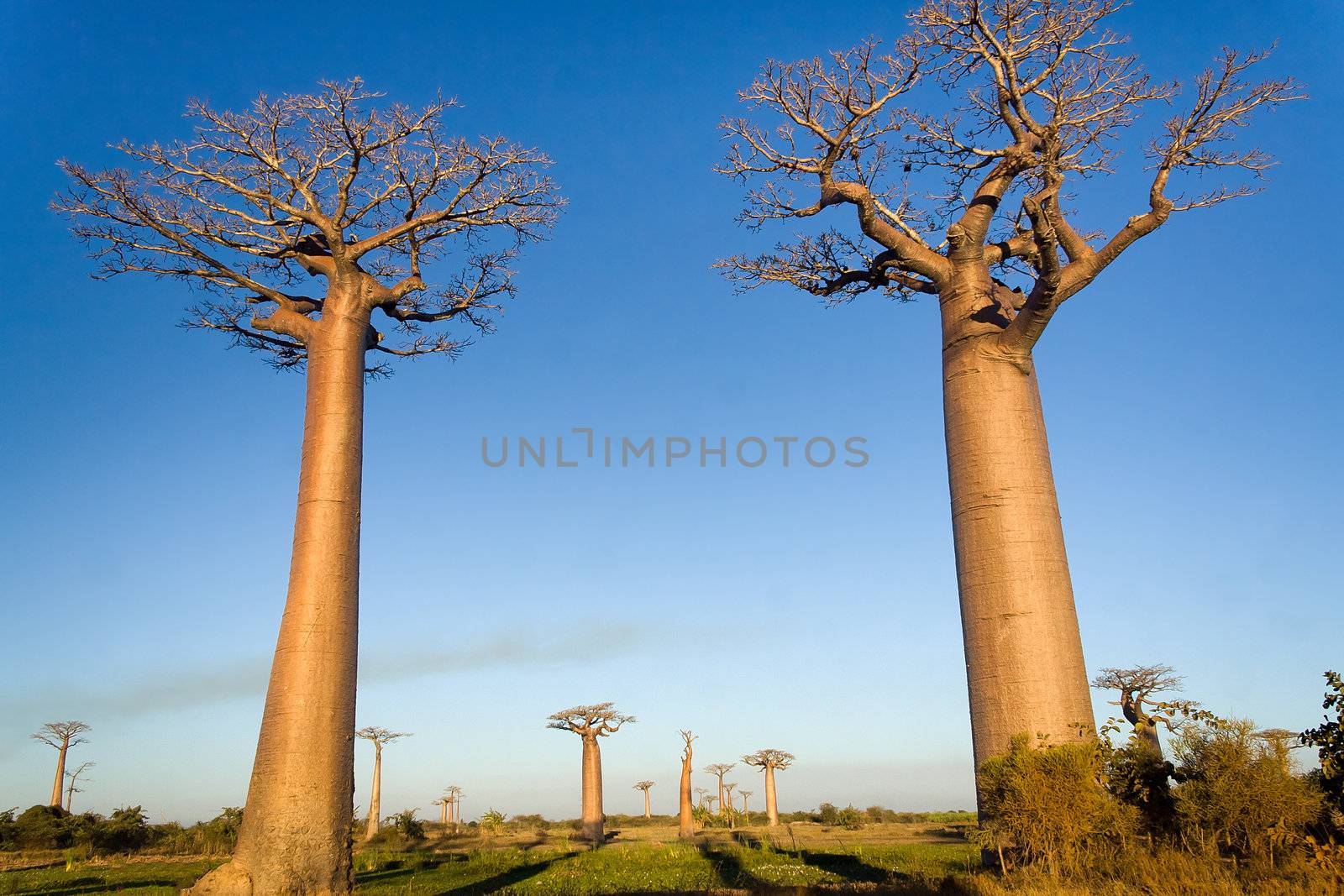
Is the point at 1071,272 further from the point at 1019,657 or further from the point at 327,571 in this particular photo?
the point at 327,571

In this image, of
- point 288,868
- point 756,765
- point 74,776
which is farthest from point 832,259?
point 74,776

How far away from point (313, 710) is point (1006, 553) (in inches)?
225

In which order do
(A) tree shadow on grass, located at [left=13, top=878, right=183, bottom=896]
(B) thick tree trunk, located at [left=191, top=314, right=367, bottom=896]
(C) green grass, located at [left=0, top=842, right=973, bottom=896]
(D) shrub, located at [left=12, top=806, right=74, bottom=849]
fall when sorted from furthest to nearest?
(D) shrub, located at [left=12, top=806, right=74, bottom=849], (A) tree shadow on grass, located at [left=13, top=878, right=183, bottom=896], (C) green grass, located at [left=0, top=842, right=973, bottom=896], (B) thick tree trunk, located at [left=191, top=314, right=367, bottom=896]

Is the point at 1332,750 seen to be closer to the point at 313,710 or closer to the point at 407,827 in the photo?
the point at 313,710

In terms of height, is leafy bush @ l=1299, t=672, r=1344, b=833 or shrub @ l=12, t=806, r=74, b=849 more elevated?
leafy bush @ l=1299, t=672, r=1344, b=833

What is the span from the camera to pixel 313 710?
26.0 ft

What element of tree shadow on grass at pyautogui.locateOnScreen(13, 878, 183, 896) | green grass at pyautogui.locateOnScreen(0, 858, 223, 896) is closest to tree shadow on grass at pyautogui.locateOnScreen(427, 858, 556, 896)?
green grass at pyautogui.locateOnScreen(0, 858, 223, 896)

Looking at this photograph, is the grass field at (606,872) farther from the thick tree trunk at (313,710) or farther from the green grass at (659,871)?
the thick tree trunk at (313,710)

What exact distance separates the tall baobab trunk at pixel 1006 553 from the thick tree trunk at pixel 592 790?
2234cm

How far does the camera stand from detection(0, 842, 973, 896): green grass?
9.92 metres

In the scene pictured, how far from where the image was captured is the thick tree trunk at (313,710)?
298 inches

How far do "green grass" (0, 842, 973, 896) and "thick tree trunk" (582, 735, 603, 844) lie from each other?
25.8ft

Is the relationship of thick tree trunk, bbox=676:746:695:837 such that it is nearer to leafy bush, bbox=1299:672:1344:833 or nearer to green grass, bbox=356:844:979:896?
green grass, bbox=356:844:979:896

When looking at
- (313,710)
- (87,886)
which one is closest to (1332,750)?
(313,710)
